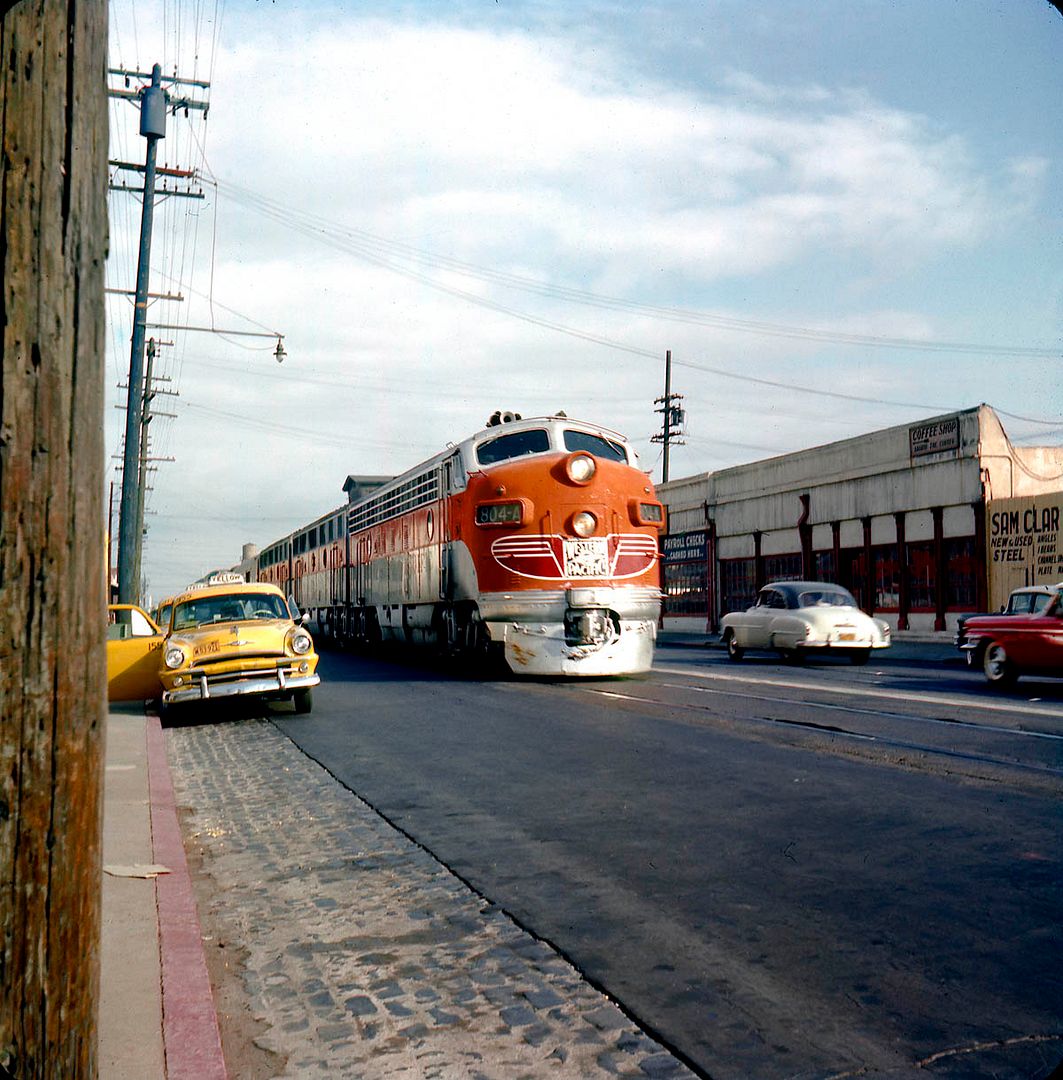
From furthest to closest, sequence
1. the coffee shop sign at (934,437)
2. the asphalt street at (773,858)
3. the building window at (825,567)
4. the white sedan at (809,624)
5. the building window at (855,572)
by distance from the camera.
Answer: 1. the building window at (825,567)
2. the building window at (855,572)
3. the coffee shop sign at (934,437)
4. the white sedan at (809,624)
5. the asphalt street at (773,858)

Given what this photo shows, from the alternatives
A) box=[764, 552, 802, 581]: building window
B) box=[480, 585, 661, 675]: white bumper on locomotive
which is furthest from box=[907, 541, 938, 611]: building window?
box=[480, 585, 661, 675]: white bumper on locomotive

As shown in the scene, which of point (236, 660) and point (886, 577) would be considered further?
point (886, 577)

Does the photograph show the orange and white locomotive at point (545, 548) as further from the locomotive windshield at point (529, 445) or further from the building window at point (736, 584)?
the building window at point (736, 584)

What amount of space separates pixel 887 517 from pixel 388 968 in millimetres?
32089

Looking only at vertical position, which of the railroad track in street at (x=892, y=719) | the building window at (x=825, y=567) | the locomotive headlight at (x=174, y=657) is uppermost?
the building window at (x=825, y=567)

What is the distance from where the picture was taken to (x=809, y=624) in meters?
23.0

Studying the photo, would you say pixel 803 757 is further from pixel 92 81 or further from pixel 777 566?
pixel 777 566

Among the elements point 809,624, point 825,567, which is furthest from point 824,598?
point 825,567

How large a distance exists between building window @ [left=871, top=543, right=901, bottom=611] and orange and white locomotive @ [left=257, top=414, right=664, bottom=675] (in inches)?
669

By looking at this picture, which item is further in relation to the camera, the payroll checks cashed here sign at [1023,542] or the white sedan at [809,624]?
the payroll checks cashed here sign at [1023,542]

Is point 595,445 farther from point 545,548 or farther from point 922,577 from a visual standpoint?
point 922,577

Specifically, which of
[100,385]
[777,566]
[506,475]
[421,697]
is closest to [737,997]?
[100,385]

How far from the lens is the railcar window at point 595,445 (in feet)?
62.4

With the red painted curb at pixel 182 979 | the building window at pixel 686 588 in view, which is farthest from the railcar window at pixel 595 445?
the building window at pixel 686 588
